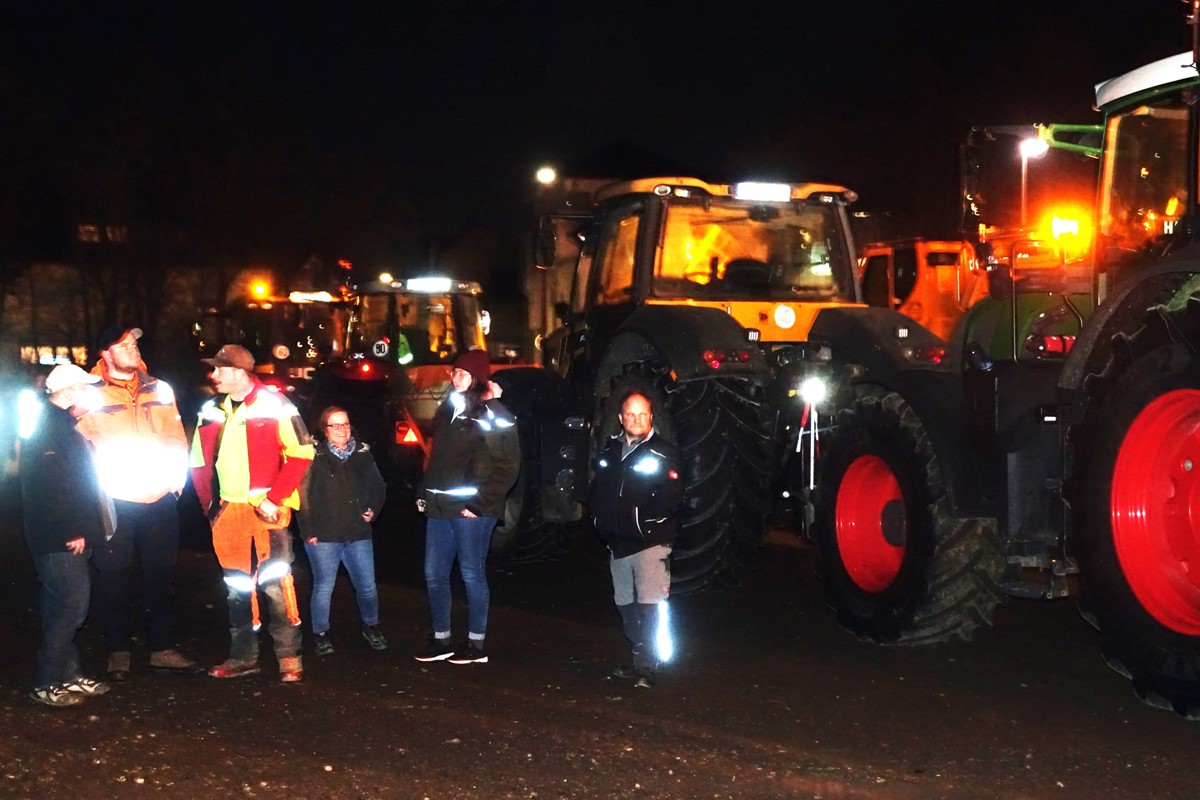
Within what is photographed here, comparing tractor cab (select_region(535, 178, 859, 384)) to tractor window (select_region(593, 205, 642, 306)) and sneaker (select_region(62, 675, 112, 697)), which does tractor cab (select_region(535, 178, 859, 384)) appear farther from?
sneaker (select_region(62, 675, 112, 697))

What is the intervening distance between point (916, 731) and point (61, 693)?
13.3 feet

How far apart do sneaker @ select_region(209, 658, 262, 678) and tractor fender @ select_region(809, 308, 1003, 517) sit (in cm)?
380

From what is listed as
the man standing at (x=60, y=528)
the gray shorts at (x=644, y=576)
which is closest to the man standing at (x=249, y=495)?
the man standing at (x=60, y=528)

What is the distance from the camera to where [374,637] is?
28.2ft

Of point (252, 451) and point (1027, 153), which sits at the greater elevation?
point (1027, 153)

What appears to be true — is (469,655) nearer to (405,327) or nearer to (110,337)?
(110,337)

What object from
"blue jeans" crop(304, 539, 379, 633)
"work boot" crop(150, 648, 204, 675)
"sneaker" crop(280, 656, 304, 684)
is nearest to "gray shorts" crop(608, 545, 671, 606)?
"blue jeans" crop(304, 539, 379, 633)

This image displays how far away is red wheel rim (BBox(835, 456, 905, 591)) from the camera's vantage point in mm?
8727

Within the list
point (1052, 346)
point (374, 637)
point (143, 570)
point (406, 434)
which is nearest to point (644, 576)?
point (374, 637)

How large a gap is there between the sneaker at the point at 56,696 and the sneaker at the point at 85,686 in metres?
0.03

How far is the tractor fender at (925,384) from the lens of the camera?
773cm

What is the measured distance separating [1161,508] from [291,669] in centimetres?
437

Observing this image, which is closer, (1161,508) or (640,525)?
(1161,508)

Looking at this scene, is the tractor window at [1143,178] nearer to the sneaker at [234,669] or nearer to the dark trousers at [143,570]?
the sneaker at [234,669]
